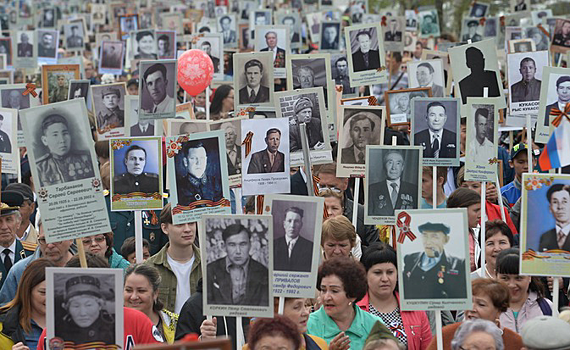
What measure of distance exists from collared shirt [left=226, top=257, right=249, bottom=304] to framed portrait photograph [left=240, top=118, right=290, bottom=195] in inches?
77.3

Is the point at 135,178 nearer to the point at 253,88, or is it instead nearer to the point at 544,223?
the point at 544,223

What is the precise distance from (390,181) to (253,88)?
10.4 ft

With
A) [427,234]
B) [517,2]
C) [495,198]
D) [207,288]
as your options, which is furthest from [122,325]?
[517,2]

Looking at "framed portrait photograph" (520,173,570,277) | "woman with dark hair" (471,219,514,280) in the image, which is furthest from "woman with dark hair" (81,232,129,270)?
"framed portrait photograph" (520,173,570,277)

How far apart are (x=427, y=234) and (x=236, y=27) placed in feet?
57.1

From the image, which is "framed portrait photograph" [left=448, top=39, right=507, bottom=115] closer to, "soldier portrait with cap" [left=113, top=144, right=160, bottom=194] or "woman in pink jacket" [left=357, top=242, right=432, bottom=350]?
"soldier portrait with cap" [left=113, top=144, right=160, bottom=194]

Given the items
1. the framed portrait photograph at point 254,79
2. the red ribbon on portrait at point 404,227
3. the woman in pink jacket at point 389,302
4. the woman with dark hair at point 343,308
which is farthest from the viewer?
the framed portrait photograph at point 254,79

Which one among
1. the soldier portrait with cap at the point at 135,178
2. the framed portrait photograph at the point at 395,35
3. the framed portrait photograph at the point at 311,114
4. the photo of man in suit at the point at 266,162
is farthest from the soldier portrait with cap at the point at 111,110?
the framed portrait photograph at the point at 395,35

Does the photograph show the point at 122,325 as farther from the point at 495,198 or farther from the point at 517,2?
the point at 517,2

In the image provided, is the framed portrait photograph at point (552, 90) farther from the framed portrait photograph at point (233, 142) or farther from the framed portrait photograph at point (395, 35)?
the framed portrait photograph at point (395, 35)

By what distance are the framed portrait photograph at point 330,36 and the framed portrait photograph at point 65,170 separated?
12.8m

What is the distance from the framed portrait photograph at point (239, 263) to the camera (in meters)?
6.00

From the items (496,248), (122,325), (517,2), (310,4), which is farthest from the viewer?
(310,4)

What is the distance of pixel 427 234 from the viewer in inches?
247
